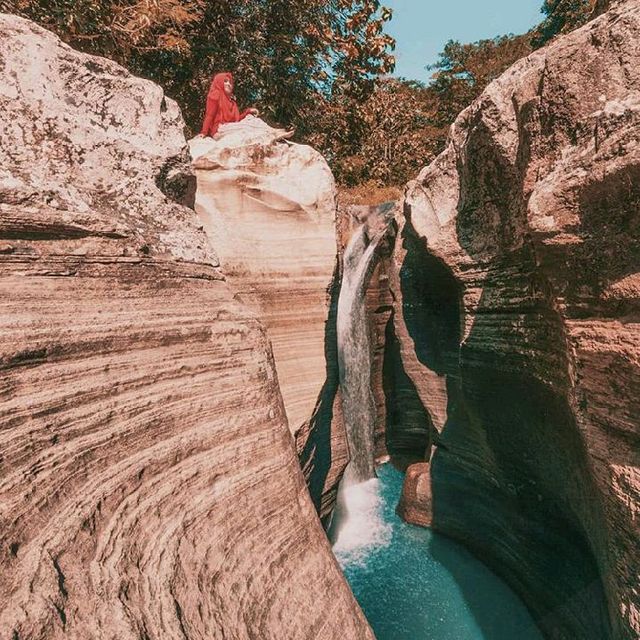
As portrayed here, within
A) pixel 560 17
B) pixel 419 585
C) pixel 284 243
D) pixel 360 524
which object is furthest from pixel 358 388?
pixel 560 17

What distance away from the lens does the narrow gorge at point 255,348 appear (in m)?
2.43

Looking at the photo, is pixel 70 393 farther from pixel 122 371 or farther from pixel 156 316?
pixel 156 316

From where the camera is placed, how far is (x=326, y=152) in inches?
546

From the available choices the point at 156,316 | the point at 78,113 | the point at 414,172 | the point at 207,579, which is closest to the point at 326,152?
the point at 414,172

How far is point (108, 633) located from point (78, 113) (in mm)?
3439

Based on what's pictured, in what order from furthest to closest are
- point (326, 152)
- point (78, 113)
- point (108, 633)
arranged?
1. point (326, 152)
2. point (78, 113)
3. point (108, 633)

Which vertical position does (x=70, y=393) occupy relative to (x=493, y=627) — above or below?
above

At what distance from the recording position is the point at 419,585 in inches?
278

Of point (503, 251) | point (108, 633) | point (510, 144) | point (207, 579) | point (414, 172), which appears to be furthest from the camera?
point (414, 172)

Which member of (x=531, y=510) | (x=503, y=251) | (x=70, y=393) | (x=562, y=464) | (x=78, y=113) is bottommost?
(x=531, y=510)

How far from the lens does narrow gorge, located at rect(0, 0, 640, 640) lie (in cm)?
243

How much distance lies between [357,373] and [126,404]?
308 inches

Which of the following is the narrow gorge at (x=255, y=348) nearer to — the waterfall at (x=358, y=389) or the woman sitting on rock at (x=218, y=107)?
the woman sitting on rock at (x=218, y=107)

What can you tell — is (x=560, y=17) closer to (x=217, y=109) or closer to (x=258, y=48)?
(x=258, y=48)
